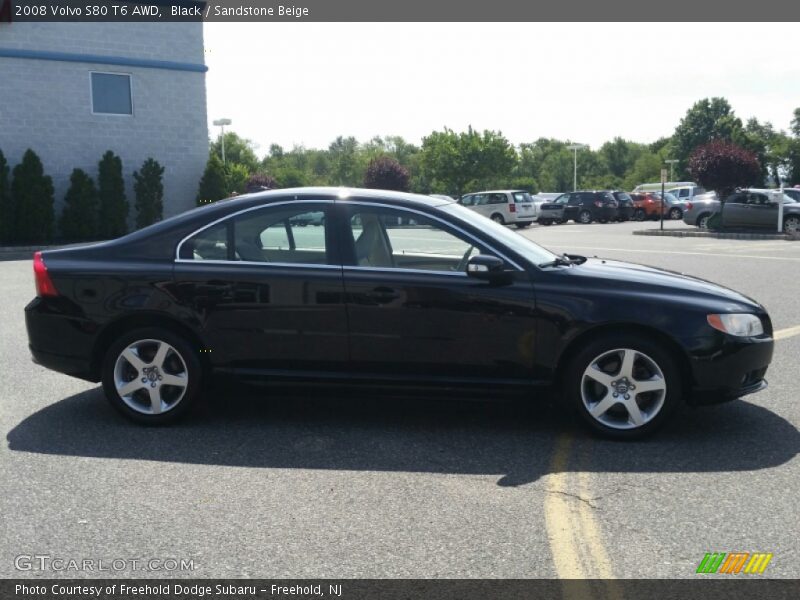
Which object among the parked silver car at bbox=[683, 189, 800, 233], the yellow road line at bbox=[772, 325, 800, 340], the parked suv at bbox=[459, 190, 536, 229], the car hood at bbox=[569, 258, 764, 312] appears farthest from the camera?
the parked suv at bbox=[459, 190, 536, 229]

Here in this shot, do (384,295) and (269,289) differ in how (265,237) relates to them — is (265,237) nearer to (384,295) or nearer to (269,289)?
(269,289)

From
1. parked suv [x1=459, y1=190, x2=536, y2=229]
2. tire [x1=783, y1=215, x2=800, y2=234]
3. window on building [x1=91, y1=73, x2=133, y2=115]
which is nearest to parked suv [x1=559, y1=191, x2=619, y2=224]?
parked suv [x1=459, y1=190, x2=536, y2=229]

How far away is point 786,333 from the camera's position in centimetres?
872

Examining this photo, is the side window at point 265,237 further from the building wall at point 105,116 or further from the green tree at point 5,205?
the building wall at point 105,116

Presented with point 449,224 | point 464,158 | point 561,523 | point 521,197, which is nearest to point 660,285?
point 449,224

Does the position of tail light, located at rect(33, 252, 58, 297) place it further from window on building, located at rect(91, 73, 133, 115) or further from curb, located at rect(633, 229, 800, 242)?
curb, located at rect(633, 229, 800, 242)

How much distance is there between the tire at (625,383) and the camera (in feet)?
17.0

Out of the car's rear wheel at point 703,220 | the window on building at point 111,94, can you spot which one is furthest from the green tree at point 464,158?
the window on building at point 111,94

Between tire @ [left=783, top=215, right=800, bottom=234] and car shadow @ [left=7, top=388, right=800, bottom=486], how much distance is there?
2292 centimetres

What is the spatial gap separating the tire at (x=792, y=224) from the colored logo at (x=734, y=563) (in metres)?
25.6

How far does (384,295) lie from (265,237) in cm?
89

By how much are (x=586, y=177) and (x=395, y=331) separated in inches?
4950

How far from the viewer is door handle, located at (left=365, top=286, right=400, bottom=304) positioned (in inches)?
211

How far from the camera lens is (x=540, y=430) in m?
5.50
